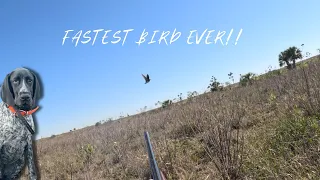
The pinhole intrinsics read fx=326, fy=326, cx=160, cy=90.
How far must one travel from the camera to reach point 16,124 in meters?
3.31

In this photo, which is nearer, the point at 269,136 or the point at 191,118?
the point at 269,136

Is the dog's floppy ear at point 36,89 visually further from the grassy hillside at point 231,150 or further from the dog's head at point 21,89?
the grassy hillside at point 231,150

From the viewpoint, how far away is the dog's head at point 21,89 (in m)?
3.31

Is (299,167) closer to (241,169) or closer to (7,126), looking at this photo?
(241,169)

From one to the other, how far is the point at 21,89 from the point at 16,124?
0.36 m

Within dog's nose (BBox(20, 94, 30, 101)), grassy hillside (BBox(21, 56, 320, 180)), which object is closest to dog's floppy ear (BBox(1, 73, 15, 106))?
dog's nose (BBox(20, 94, 30, 101))

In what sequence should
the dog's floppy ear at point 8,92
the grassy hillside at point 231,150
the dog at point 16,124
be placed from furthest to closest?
the grassy hillside at point 231,150 → the dog's floppy ear at point 8,92 → the dog at point 16,124

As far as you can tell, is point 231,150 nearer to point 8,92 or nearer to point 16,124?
point 16,124

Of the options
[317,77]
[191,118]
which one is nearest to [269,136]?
[317,77]

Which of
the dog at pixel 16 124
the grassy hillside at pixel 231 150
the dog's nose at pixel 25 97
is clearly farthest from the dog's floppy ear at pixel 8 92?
the grassy hillside at pixel 231 150

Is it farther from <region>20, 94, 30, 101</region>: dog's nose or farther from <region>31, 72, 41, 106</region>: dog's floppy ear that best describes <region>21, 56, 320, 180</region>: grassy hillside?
<region>20, 94, 30, 101</region>: dog's nose

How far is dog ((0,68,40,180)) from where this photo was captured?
3211mm

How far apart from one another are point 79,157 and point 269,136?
5.12m

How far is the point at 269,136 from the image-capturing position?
546 cm
